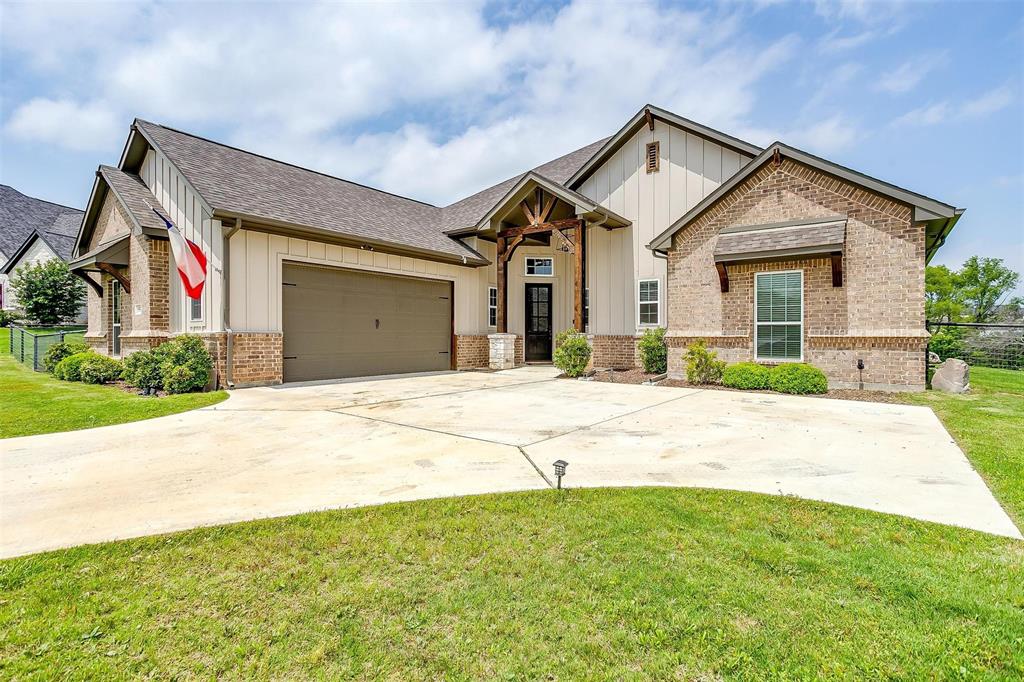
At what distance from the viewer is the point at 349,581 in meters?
2.47

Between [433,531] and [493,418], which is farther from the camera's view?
[493,418]

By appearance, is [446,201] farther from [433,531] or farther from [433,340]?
[433,531]

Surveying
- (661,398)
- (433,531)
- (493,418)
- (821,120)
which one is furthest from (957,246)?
(433,531)

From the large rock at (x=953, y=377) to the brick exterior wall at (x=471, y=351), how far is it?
446 inches

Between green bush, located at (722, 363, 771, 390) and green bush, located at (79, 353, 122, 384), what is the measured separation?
14.4 metres

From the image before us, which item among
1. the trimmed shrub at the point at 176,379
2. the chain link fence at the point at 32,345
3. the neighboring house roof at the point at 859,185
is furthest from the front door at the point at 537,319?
the chain link fence at the point at 32,345

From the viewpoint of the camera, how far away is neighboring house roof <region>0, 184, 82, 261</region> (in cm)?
2819

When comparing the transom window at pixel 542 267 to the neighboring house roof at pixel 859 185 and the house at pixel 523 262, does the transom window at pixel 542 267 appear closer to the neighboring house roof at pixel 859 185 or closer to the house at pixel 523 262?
the house at pixel 523 262

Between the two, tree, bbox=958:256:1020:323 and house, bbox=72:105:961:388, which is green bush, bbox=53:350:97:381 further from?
tree, bbox=958:256:1020:323

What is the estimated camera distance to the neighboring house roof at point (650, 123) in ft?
41.6

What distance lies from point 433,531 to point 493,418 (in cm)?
391

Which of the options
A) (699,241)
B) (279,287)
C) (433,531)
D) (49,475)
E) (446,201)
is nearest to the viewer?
(433,531)

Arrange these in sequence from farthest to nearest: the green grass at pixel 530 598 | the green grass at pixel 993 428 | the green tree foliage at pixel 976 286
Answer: the green tree foliage at pixel 976 286 → the green grass at pixel 993 428 → the green grass at pixel 530 598

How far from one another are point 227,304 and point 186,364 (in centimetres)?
144
